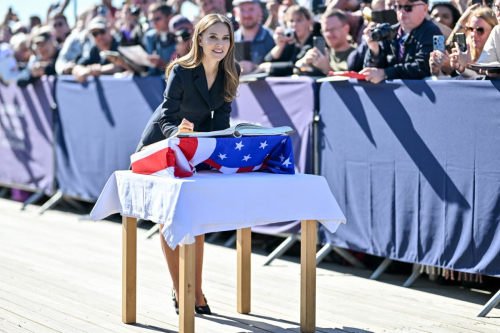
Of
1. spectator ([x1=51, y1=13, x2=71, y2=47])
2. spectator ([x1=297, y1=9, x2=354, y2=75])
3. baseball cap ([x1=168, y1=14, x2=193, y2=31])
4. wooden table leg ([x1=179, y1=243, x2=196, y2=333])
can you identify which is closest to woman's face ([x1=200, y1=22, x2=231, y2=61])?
wooden table leg ([x1=179, y1=243, x2=196, y2=333])

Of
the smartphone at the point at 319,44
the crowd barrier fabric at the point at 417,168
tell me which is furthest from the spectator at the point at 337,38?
the crowd barrier fabric at the point at 417,168

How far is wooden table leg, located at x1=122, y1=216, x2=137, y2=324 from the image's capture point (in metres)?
5.13

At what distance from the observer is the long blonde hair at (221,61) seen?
510 centimetres

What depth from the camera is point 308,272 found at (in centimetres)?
488

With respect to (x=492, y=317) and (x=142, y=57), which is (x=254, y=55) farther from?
(x=492, y=317)

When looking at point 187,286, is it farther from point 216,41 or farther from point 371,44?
point 371,44

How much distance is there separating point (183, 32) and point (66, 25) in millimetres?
5057

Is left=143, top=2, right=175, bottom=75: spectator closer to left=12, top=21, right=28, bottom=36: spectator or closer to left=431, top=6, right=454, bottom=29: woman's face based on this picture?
left=431, top=6, right=454, bottom=29: woman's face

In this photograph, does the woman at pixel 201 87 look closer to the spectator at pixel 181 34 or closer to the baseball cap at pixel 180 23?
the spectator at pixel 181 34

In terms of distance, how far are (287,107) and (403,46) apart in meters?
1.23

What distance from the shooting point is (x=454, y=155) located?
230 inches

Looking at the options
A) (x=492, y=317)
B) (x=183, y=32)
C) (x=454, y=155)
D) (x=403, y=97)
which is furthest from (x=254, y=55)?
(x=492, y=317)

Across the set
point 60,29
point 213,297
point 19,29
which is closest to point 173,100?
point 213,297

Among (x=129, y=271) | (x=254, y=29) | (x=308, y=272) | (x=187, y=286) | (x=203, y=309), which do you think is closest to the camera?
(x=187, y=286)
